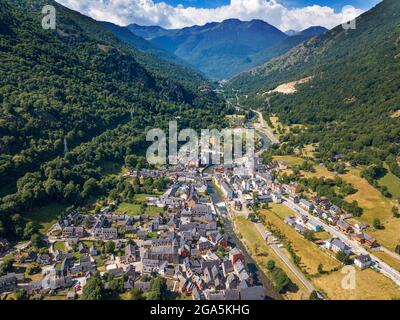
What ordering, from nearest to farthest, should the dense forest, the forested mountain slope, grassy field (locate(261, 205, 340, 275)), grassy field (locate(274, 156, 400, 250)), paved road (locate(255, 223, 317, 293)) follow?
paved road (locate(255, 223, 317, 293))
grassy field (locate(261, 205, 340, 275))
grassy field (locate(274, 156, 400, 250))
the dense forest
the forested mountain slope

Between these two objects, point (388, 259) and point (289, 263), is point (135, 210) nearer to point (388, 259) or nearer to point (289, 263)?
point (289, 263)

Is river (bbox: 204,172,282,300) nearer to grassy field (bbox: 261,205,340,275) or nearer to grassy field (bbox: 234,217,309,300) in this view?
grassy field (bbox: 234,217,309,300)

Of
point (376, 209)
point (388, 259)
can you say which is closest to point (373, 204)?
point (376, 209)

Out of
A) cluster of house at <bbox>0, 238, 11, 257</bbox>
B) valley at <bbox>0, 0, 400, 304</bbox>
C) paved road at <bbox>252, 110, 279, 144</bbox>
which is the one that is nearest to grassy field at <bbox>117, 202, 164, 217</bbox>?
valley at <bbox>0, 0, 400, 304</bbox>

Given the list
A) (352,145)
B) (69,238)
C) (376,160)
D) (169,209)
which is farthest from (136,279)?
(352,145)

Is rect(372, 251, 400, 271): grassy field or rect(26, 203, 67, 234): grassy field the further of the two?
rect(26, 203, 67, 234): grassy field

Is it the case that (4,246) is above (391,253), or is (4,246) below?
above
